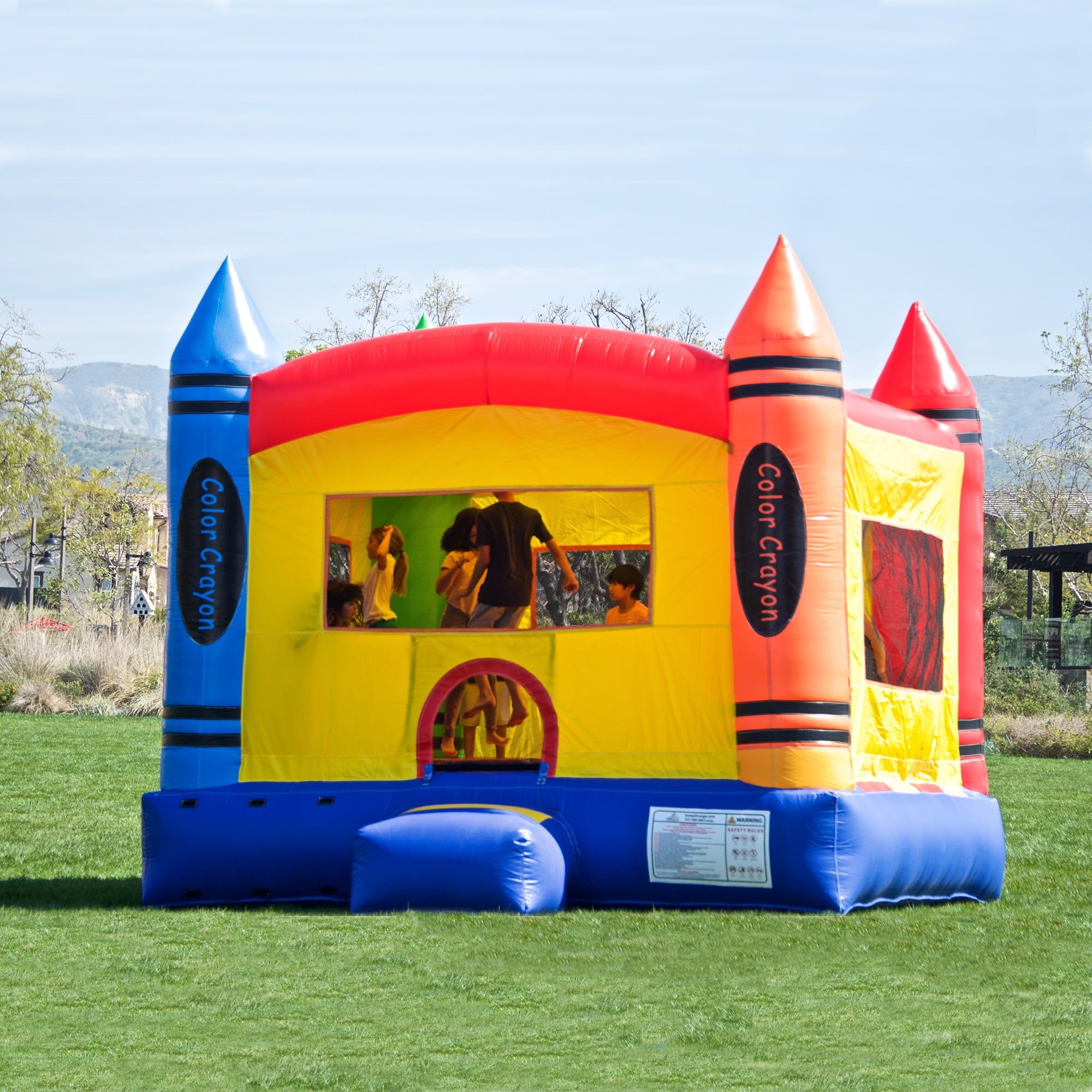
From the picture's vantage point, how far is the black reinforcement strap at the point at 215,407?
7.96m

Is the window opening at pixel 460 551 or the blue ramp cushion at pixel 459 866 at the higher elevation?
the window opening at pixel 460 551

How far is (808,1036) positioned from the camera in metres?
4.75

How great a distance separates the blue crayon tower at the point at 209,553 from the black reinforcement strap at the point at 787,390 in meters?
2.53

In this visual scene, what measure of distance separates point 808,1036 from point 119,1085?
79.5 inches

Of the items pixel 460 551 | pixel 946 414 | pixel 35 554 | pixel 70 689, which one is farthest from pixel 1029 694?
pixel 35 554

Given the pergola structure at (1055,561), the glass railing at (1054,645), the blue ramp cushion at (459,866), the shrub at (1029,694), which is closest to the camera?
the blue ramp cushion at (459,866)

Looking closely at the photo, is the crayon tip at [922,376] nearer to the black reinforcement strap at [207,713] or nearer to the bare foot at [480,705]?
the bare foot at [480,705]

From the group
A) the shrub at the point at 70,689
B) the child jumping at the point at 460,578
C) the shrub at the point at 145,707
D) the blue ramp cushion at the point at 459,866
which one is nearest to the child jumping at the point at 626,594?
the child jumping at the point at 460,578

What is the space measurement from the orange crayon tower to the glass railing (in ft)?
48.6

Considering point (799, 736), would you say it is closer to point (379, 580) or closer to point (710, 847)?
point (710, 847)

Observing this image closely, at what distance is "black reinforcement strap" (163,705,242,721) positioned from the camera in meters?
7.83

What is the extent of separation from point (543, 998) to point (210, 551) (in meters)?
3.46

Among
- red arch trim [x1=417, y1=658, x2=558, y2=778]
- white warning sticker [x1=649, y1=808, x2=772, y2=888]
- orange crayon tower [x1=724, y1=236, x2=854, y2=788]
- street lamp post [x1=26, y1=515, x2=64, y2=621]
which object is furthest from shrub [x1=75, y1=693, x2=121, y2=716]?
street lamp post [x1=26, y1=515, x2=64, y2=621]

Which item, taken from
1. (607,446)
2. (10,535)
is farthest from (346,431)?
(10,535)
